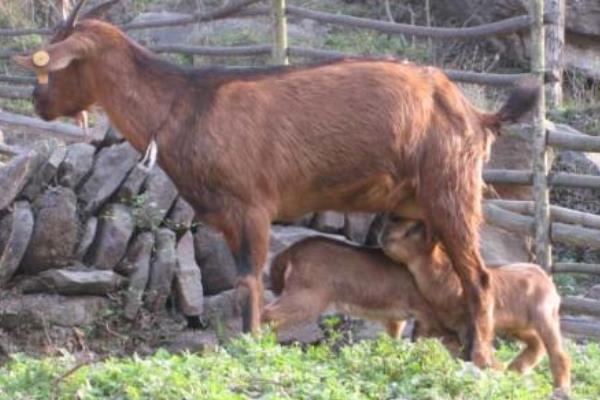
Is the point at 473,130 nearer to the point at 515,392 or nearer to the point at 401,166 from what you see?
the point at 401,166


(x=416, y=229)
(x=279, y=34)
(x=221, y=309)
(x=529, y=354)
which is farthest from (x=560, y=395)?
(x=279, y=34)

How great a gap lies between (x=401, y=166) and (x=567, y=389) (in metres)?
1.51

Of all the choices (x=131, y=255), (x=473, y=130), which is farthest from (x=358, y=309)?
(x=131, y=255)

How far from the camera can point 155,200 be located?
9836mm

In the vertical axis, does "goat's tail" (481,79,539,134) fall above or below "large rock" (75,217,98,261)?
above

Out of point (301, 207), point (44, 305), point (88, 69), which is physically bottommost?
point (44, 305)

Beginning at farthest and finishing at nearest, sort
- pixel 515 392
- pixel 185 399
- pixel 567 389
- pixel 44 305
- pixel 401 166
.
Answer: pixel 44 305 < pixel 401 166 < pixel 567 389 < pixel 515 392 < pixel 185 399

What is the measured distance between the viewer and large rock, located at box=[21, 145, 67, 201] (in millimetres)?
9625

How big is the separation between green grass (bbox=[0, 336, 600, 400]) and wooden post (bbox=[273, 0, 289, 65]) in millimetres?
5077

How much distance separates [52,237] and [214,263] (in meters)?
1.14

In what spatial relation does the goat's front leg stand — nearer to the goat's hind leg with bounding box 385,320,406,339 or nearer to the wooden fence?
the goat's hind leg with bounding box 385,320,406,339

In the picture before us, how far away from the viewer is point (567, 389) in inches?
305

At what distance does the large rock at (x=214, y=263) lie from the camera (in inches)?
391

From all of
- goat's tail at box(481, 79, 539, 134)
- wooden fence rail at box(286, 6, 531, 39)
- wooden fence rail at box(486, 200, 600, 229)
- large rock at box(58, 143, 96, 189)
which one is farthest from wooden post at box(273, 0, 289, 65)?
goat's tail at box(481, 79, 539, 134)
